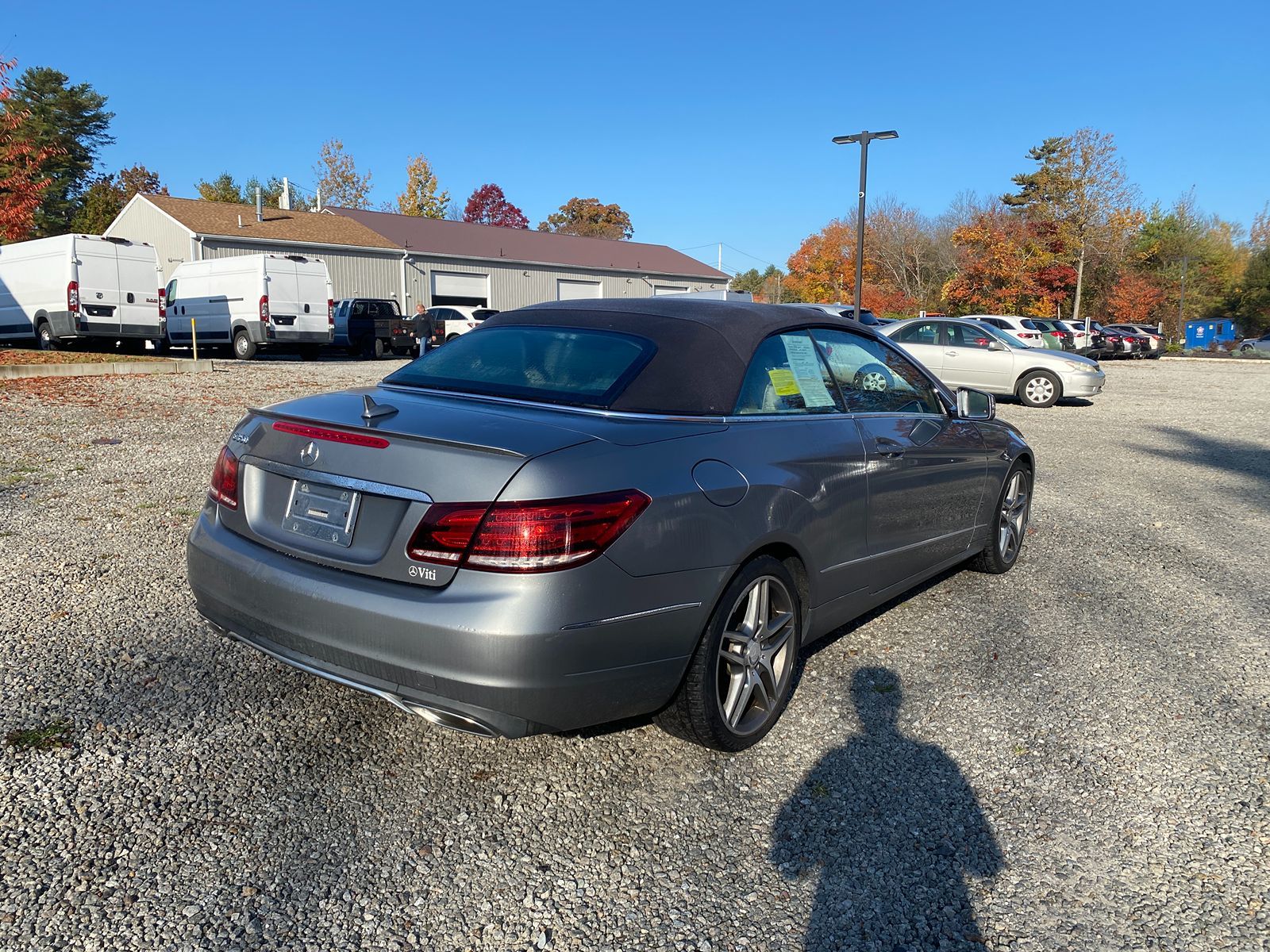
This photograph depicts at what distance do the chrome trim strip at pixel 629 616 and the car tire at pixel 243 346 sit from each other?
21856mm

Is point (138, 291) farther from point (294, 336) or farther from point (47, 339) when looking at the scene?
point (294, 336)

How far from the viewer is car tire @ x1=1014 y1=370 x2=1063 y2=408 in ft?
54.6

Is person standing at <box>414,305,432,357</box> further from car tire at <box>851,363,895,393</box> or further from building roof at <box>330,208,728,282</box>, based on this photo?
car tire at <box>851,363,895,393</box>

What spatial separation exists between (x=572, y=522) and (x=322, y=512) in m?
0.86

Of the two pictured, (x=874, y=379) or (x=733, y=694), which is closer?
(x=733, y=694)

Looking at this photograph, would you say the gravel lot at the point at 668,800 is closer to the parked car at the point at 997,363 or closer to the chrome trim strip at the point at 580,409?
the chrome trim strip at the point at 580,409

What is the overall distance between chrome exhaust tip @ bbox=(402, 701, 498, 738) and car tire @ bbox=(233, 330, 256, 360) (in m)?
21.7

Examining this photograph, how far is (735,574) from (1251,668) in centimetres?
278

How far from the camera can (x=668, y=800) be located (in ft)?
9.84

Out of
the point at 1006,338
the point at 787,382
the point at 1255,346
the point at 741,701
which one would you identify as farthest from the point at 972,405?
the point at 1255,346

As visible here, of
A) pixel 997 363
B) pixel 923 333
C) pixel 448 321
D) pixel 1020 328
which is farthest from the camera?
pixel 448 321

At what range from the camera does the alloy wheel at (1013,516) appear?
552cm

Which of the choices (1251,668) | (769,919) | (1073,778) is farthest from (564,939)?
(1251,668)

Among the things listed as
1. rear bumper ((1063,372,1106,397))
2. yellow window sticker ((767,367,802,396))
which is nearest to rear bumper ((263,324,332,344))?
rear bumper ((1063,372,1106,397))
